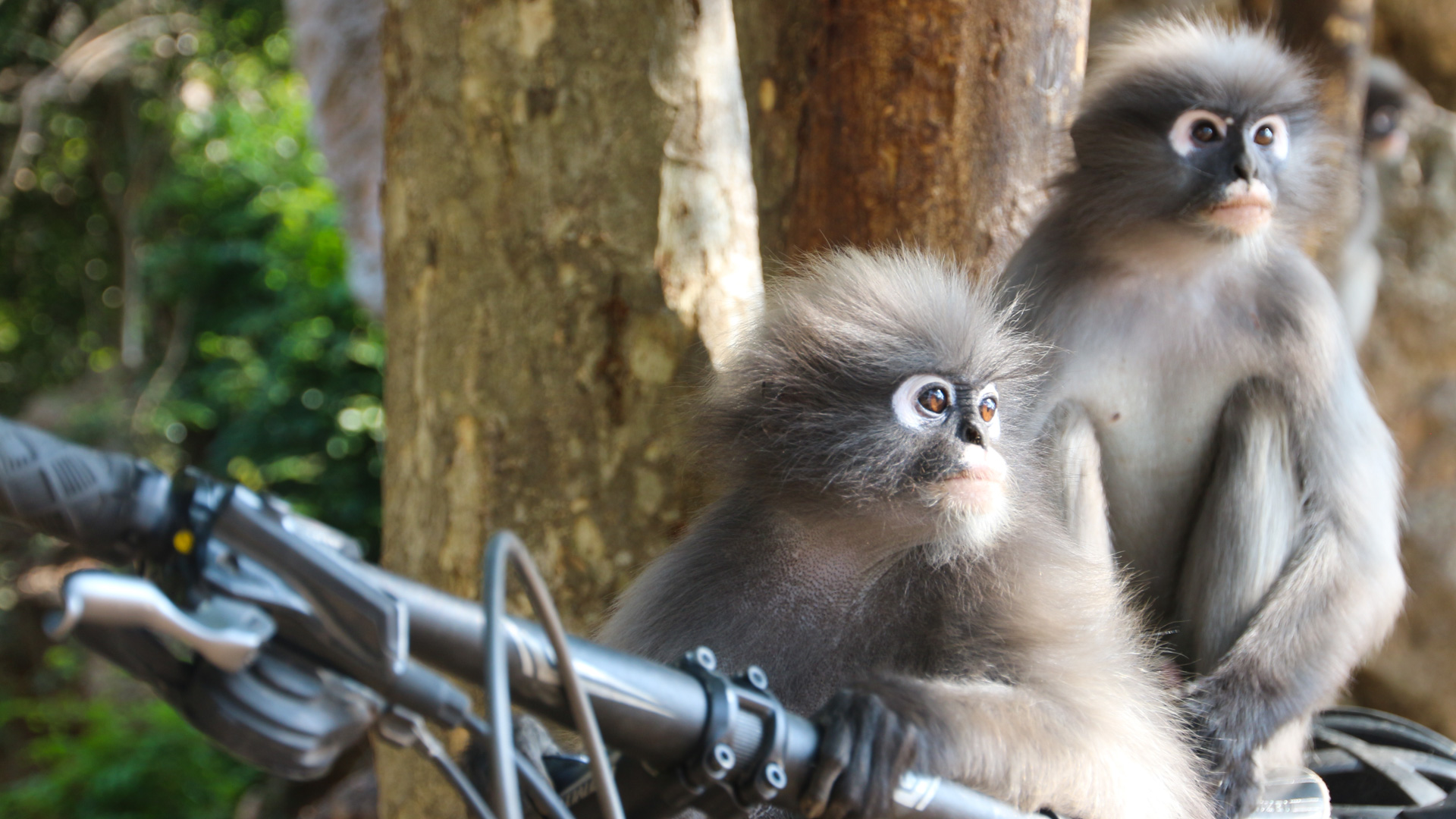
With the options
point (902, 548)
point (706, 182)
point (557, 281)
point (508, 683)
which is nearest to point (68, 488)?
point (508, 683)

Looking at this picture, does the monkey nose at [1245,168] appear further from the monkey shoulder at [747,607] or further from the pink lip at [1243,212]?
the monkey shoulder at [747,607]

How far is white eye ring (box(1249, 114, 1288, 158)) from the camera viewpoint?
8.03ft

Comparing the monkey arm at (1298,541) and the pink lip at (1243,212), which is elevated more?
the pink lip at (1243,212)

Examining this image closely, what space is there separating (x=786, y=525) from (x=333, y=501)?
24.4 feet

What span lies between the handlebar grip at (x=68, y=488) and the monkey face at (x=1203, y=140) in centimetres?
213

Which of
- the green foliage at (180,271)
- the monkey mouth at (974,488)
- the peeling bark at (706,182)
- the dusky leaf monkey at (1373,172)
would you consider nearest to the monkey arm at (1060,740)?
the monkey mouth at (974,488)

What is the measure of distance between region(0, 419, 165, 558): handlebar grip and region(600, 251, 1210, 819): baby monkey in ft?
3.36

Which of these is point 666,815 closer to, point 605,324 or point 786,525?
point 786,525

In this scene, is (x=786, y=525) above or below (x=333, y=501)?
above

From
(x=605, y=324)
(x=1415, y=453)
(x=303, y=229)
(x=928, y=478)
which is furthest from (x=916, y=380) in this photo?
(x=303, y=229)

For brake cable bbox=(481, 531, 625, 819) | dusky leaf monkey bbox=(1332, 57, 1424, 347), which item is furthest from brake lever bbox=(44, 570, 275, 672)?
dusky leaf monkey bbox=(1332, 57, 1424, 347)

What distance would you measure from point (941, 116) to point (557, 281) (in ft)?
2.93

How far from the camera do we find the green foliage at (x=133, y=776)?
22.7 ft

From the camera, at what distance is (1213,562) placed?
94.8 inches
